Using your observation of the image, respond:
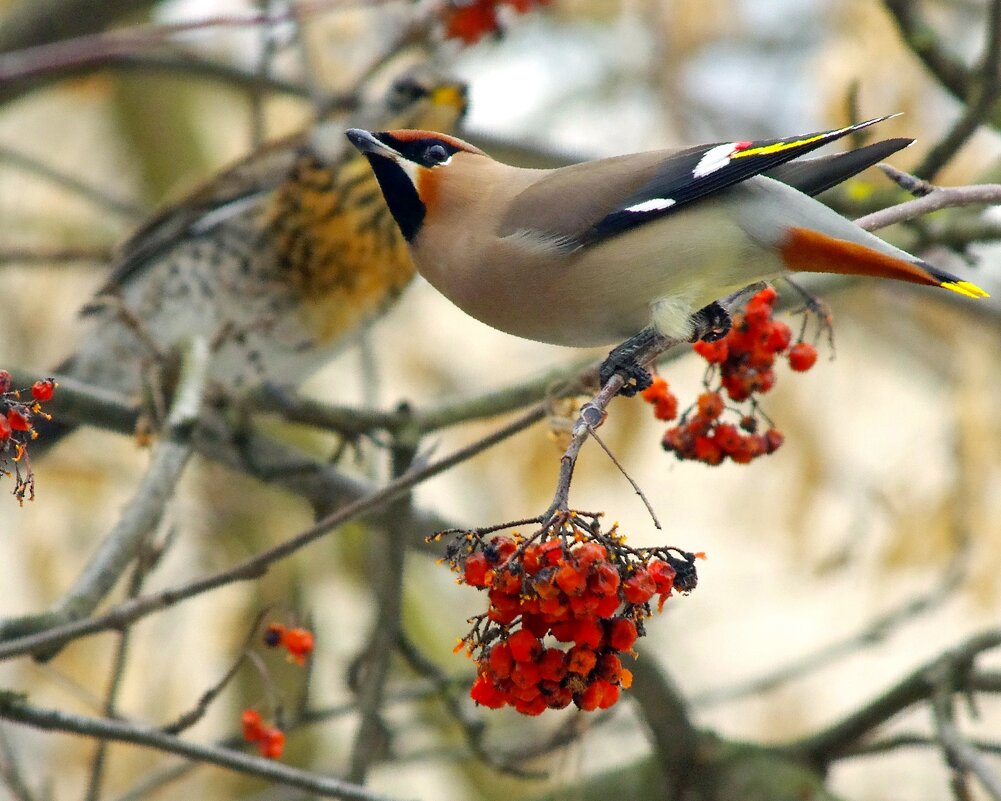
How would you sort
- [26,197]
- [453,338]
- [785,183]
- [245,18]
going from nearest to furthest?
[785,183], [245,18], [26,197], [453,338]

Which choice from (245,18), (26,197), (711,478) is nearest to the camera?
(245,18)

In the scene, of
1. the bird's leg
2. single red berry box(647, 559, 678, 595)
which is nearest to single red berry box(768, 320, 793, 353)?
the bird's leg

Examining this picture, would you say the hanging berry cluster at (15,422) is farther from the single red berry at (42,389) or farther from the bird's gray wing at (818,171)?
the bird's gray wing at (818,171)

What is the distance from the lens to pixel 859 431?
7527 millimetres

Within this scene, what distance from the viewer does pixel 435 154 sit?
2.92 m

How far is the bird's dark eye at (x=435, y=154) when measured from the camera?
2.91 metres

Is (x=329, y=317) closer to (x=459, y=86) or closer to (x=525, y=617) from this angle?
(x=459, y=86)

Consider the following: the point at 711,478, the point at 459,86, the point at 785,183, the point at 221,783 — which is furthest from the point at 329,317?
the point at 711,478

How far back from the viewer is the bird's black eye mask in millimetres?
2900

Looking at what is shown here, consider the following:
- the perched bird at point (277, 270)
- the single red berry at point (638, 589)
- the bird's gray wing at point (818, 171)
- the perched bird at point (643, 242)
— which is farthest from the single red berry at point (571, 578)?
the perched bird at point (277, 270)

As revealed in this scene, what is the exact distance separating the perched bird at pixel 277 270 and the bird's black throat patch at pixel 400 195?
1.65 m

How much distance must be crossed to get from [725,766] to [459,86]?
7.24 ft

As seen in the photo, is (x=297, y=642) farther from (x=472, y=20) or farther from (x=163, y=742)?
(x=472, y=20)

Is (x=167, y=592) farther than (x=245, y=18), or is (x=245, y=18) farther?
(x=245, y=18)
